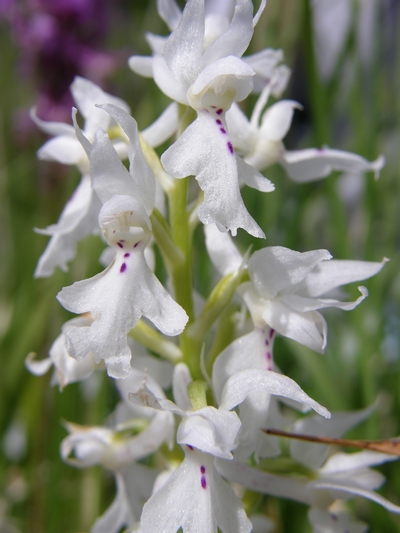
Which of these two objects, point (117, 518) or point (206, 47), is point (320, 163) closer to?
point (206, 47)

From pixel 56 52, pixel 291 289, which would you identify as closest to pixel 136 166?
pixel 291 289

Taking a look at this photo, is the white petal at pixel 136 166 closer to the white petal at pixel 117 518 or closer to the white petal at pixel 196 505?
the white petal at pixel 196 505

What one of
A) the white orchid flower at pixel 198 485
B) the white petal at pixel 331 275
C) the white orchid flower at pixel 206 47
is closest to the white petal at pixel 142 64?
the white orchid flower at pixel 206 47

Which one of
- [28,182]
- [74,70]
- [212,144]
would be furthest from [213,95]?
[28,182]

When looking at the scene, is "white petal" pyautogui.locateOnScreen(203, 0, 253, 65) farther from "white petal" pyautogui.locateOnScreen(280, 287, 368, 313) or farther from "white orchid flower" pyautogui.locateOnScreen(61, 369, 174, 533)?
"white orchid flower" pyautogui.locateOnScreen(61, 369, 174, 533)

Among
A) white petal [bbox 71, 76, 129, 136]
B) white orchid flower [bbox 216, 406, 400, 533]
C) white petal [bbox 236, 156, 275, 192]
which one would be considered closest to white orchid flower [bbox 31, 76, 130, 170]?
white petal [bbox 71, 76, 129, 136]

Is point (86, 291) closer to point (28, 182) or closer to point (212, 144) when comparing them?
point (212, 144)

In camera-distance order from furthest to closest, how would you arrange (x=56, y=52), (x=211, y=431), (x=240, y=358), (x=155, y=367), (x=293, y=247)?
1. (x=56, y=52)
2. (x=293, y=247)
3. (x=155, y=367)
4. (x=240, y=358)
5. (x=211, y=431)
